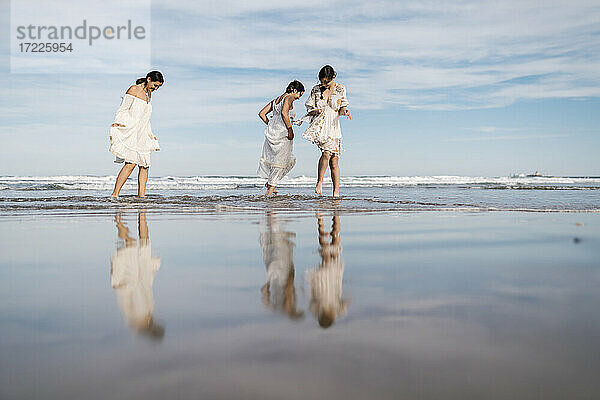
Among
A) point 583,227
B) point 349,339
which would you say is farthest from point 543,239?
point 349,339

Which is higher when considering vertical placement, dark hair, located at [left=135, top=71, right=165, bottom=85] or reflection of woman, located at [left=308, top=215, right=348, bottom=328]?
dark hair, located at [left=135, top=71, right=165, bottom=85]

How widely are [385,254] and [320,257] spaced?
0.29 meters

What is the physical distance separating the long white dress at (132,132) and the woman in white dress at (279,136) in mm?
1759

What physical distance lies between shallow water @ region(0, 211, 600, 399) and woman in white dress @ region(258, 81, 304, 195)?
18.6ft

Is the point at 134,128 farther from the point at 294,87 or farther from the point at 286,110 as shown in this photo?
the point at 294,87

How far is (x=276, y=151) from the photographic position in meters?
8.23

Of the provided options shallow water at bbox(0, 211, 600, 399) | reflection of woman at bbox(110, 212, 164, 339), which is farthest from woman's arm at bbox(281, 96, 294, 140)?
shallow water at bbox(0, 211, 600, 399)

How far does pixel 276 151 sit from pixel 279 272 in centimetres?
657

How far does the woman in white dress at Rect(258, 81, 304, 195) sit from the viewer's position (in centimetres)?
776

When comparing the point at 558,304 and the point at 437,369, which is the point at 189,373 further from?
the point at 558,304

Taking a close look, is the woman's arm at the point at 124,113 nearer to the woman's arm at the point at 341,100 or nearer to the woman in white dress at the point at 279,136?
the woman in white dress at the point at 279,136

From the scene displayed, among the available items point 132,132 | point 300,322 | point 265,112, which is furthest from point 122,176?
point 300,322

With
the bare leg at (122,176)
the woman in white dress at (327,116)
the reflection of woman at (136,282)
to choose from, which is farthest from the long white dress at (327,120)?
the reflection of woman at (136,282)

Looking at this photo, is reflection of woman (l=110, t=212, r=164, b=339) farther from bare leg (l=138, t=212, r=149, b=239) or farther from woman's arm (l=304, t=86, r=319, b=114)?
woman's arm (l=304, t=86, r=319, b=114)
